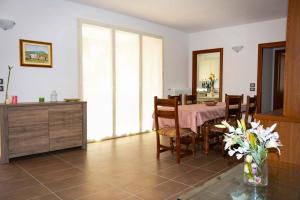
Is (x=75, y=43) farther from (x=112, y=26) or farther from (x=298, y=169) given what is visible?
(x=298, y=169)

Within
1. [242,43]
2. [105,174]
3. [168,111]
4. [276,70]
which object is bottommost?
[105,174]

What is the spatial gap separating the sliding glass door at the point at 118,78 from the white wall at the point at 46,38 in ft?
0.70

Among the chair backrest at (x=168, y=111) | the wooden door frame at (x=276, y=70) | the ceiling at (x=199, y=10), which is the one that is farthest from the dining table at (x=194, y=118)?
the wooden door frame at (x=276, y=70)

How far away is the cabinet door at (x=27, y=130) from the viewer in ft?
11.3

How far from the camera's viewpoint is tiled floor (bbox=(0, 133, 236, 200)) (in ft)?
8.23

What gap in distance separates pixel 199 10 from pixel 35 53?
3.22m

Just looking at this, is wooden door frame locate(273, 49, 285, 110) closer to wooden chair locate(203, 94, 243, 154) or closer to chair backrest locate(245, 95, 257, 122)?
chair backrest locate(245, 95, 257, 122)

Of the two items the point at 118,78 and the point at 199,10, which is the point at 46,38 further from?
the point at 199,10

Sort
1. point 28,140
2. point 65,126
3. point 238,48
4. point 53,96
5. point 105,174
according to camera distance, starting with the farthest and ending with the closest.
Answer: point 238,48
point 53,96
point 65,126
point 28,140
point 105,174

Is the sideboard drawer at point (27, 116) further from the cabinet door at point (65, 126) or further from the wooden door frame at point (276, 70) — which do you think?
the wooden door frame at point (276, 70)

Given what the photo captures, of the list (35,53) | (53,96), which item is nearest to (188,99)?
(53,96)

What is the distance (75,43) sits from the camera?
448cm

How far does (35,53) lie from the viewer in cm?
402

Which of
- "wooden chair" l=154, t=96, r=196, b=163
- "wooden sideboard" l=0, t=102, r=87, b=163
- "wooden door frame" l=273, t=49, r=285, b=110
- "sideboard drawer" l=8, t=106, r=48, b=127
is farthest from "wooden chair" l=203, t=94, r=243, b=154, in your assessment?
"wooden door frame" l=273, t=49, r=285, b=110
